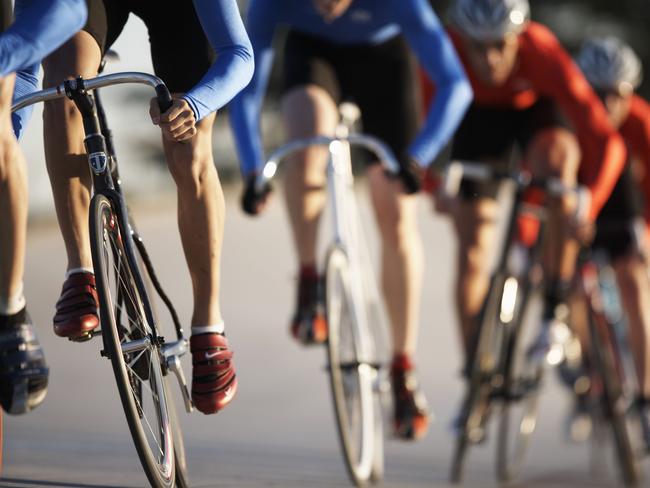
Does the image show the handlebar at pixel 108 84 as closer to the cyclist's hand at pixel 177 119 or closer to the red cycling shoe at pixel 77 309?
the cyclist's hand at pixel 177 119

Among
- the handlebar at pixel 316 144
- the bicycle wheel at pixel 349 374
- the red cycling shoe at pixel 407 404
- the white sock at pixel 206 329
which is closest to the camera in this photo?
the white sock at pixel 206 329

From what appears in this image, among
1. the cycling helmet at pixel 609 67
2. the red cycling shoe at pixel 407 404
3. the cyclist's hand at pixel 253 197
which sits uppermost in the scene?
the cyclist's hand at pixel 253 197

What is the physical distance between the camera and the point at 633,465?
22.1ft

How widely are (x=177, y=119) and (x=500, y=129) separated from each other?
370 cm

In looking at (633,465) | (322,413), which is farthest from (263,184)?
(322,413)

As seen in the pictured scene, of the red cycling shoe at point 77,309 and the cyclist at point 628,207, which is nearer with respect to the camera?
the red cycling shoe at point 77,309

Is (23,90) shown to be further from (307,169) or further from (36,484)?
(307,169)

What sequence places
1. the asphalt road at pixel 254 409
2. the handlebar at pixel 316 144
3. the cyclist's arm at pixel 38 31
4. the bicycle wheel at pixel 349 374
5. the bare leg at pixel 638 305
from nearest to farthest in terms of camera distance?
the cyclist's arm at pixel 38 31 < the handlebar at pixel 316 144 < the bicycle wheel at pixel 349 374 < the asphalt road at pixel 254 409 < the bare leg at pixel 638 305

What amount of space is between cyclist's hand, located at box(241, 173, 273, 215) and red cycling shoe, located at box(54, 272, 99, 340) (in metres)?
1.59

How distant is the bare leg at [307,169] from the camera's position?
538 cm

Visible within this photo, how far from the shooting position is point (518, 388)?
6.70 m

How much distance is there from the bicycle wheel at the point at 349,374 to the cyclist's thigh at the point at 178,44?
1574 mm

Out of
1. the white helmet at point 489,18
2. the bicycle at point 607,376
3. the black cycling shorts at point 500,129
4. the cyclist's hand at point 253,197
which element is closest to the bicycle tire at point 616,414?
the bicycle at point 607,376

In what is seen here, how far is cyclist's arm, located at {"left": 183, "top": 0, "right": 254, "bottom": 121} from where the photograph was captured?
11.7ft
